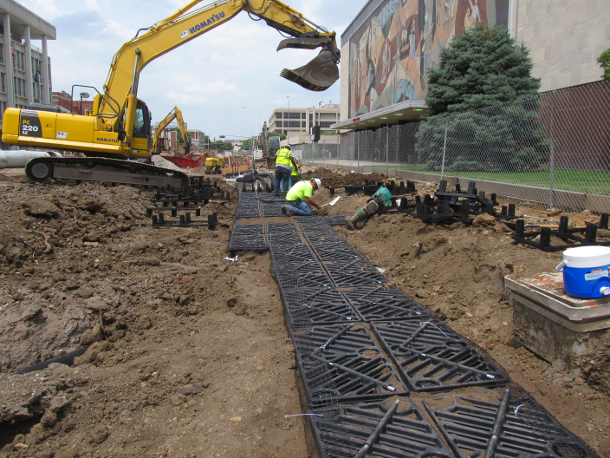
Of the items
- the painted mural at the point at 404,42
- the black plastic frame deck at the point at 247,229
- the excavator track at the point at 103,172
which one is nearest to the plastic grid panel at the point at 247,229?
the black plastic frame deck at the point at 247,229

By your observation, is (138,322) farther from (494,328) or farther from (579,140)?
(579,140)

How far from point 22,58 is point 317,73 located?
178ft

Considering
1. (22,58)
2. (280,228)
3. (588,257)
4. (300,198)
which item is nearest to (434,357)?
(588,257)

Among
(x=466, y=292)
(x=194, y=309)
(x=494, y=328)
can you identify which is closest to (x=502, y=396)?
(x=494, y=328)

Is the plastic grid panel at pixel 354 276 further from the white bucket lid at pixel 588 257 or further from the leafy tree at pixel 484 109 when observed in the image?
the leafy tree at pixel 484 109

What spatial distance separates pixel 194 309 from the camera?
16.1 feet

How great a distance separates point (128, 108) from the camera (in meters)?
11.5

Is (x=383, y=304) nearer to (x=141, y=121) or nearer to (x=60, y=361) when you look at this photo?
(x=60, y=361)

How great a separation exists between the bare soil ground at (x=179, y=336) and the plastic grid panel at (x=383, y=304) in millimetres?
287

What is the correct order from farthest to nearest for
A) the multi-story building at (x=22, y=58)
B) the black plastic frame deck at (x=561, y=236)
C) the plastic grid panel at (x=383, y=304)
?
the multi-story building at (x=22, y=58) → the black plastic frame deck at (x=561, y=236) → the plastic grid panel at (x=383, y=304)

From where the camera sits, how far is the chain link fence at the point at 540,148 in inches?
299

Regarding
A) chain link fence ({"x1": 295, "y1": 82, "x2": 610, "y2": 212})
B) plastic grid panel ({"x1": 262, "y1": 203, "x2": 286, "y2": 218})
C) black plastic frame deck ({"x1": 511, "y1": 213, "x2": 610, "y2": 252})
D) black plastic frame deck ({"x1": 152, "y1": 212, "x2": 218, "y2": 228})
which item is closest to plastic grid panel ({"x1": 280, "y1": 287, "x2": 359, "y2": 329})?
black plastic frame deck ({"x1": 511, "y1": 213, "x2": 610, "y2": 252})

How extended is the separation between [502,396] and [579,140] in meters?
8.10

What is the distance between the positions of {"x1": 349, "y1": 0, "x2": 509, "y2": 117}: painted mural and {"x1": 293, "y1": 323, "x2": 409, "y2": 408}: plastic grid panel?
14.8 metres
